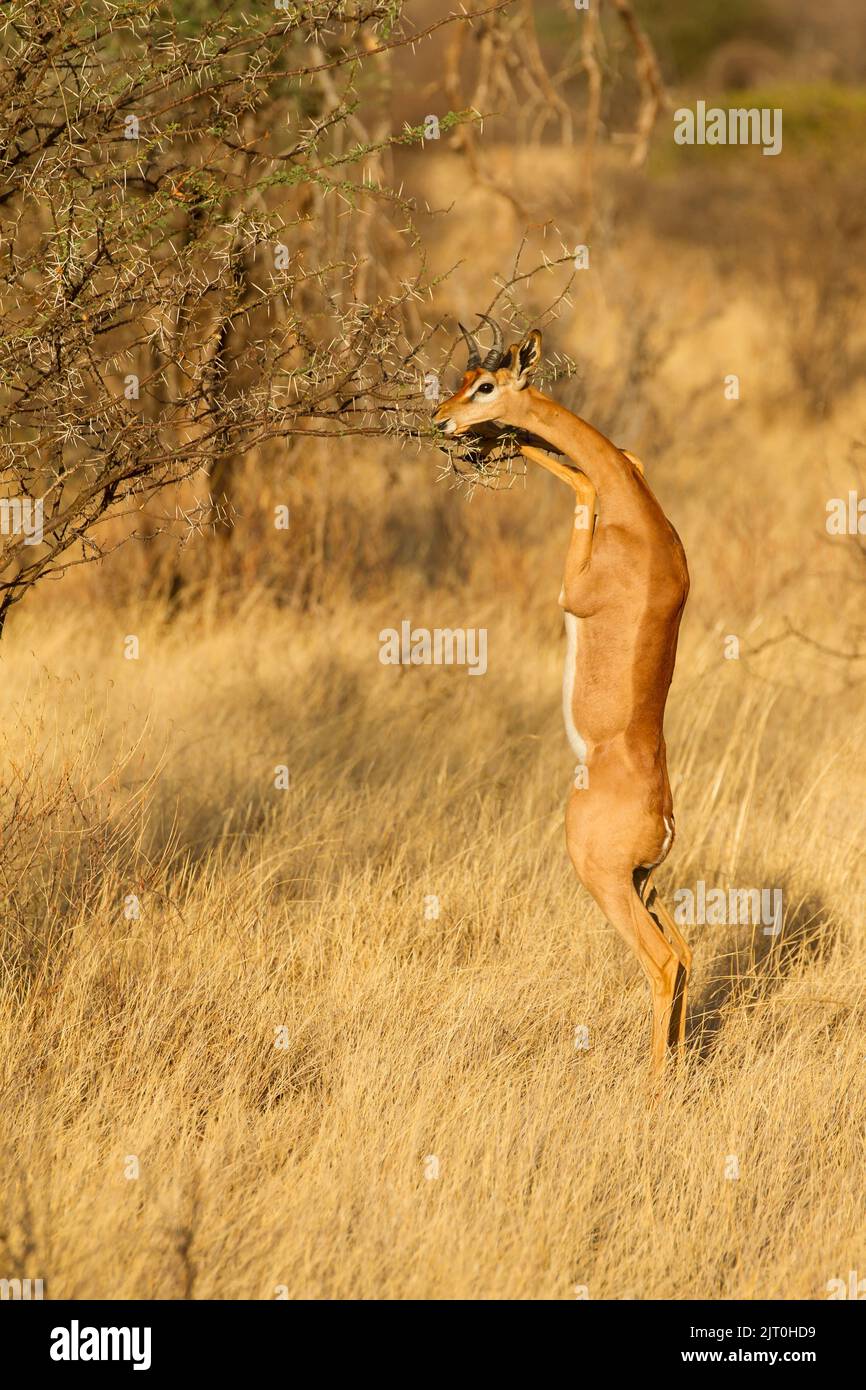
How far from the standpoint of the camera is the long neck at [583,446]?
3.79m

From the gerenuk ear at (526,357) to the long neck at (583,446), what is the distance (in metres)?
0.04

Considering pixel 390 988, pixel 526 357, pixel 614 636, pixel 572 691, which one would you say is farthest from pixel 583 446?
pixel 390 988

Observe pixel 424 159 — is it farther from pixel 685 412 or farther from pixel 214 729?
pixel 214 729

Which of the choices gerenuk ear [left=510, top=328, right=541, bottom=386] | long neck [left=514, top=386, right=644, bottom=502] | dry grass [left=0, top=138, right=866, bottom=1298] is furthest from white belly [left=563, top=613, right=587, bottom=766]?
dry grass [left=0, top=138, right=866, bottom=1298]

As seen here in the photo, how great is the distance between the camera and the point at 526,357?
383 cm

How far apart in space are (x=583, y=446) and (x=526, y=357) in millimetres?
266

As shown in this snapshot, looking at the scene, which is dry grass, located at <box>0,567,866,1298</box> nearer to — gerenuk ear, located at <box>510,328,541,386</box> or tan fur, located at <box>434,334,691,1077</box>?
tan fur, located at <box>434,334,691,1077</box>

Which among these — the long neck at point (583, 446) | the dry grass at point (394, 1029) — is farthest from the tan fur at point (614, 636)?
the dry grass at point (394, 1029)

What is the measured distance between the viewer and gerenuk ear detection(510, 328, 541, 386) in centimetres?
381

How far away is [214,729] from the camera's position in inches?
250

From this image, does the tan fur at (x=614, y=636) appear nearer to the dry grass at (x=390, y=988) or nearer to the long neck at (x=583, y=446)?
the long neck at (x=583, y=446)

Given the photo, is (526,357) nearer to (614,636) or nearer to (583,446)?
(583,446)

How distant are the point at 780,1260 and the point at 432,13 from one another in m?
31.4

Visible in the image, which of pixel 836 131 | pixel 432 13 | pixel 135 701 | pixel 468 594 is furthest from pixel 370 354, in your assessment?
pixel 432 13
